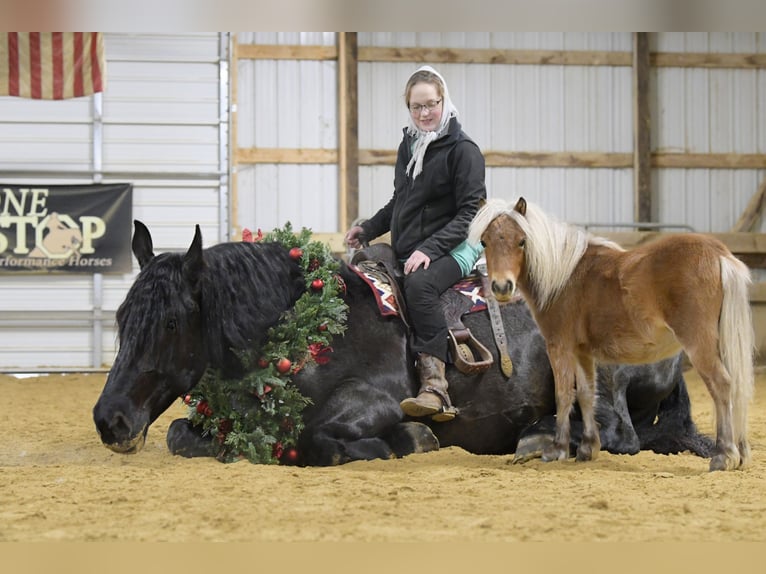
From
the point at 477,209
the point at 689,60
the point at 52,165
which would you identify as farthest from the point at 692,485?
the point at 689,60

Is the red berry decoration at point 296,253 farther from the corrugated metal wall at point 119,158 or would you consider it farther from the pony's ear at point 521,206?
the corrugated metal wall at point 119,158

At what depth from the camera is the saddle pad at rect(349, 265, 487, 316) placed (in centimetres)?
387

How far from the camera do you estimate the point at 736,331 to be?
313 centimetres

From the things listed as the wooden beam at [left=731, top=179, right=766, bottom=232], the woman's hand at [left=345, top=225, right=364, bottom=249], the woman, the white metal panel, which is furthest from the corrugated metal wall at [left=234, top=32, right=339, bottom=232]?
the woman

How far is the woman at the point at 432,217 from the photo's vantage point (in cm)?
376

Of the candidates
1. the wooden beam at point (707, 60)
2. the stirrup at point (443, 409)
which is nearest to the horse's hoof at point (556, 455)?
the stirrup at point (443, 409)

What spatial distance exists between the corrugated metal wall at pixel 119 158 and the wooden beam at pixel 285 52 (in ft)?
1.33

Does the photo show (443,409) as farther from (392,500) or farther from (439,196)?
(392,500)

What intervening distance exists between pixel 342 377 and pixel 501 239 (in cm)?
92

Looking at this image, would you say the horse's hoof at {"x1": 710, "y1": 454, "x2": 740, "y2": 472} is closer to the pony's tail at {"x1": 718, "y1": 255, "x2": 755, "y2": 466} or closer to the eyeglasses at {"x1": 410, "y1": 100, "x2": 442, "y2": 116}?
the pony's tail at {"x1": 718, "y1": 255, "x2": 755, "y2": 466}

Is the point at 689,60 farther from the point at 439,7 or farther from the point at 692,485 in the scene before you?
A: the point at 439,7

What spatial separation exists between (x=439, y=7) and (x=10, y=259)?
11.0 meters

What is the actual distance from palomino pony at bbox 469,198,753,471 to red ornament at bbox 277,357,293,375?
0.92 metres

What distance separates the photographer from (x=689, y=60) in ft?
39.4
